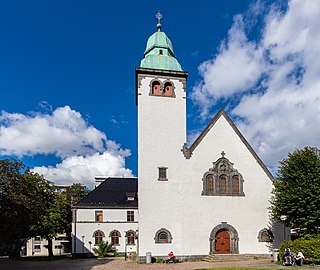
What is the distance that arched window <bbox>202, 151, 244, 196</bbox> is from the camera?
28672 mm

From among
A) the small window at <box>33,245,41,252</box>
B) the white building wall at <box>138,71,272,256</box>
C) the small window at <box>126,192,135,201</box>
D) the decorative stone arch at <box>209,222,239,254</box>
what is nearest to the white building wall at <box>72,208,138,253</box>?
the small window at <box>126,192,135,201</box>

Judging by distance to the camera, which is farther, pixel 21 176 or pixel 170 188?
pixel 170 188

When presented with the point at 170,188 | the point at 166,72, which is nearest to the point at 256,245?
the point at 170,188

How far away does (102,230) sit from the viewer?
39.7 metres

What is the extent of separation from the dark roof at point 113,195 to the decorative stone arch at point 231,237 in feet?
52.5

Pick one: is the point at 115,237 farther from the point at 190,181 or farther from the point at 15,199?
the point at 15,199

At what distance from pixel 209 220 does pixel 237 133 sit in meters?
8.30

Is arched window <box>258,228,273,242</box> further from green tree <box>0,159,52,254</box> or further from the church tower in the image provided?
green tree <box>0,159,52,254</box>

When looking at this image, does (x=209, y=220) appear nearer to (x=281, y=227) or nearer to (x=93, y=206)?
(x=281, y=227)

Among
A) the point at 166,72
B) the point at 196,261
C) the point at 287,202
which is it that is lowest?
the point at 196,261

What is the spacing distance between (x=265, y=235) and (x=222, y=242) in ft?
13.0

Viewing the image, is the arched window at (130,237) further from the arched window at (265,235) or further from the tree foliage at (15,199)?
the tree foliage at (15,199)

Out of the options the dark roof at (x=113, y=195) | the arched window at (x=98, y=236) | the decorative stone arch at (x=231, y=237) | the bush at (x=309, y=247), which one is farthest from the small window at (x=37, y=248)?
the bush at (x=309, y=247)

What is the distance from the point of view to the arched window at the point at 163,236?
27.0 meters
